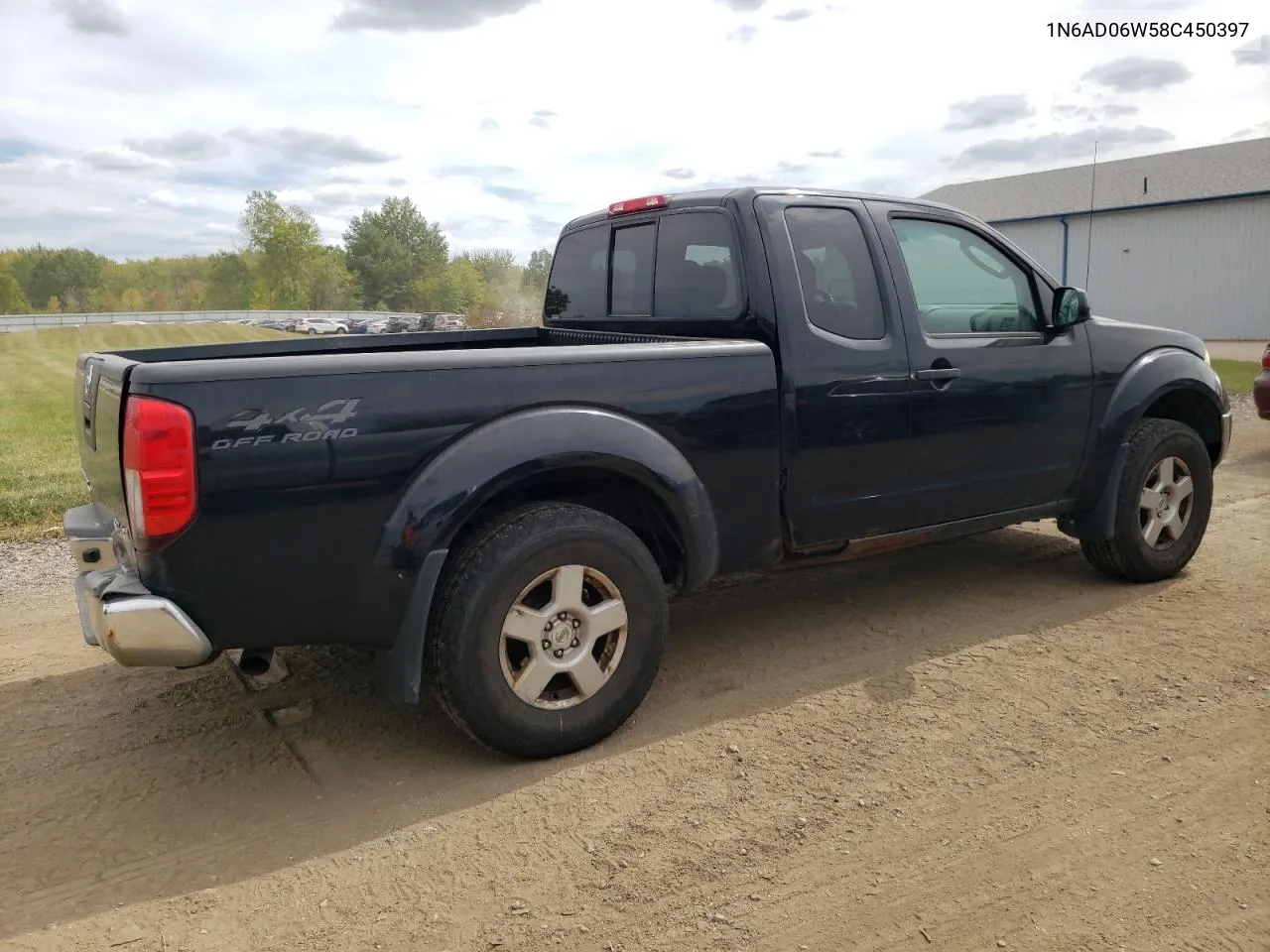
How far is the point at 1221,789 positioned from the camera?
315 centimetres

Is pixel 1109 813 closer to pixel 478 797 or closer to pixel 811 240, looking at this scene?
pixel 478 797

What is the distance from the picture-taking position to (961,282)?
4.62m

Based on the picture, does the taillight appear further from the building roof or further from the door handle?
the building roof

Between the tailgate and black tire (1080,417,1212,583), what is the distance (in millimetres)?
4393

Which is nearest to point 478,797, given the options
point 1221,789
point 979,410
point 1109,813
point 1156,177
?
point 1109,813

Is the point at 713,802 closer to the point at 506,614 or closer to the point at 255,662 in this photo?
the point at 506,614

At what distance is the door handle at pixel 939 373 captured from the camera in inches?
168

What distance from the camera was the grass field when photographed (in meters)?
7.20

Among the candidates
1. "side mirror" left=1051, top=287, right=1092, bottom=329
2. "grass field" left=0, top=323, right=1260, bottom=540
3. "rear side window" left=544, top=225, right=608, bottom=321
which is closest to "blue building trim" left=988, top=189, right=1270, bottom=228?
"grass field" left=0, top=323, right=1260, bottom=540

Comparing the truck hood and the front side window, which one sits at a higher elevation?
the front side window

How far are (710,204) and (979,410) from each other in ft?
4.88

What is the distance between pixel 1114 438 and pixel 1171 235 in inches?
1083

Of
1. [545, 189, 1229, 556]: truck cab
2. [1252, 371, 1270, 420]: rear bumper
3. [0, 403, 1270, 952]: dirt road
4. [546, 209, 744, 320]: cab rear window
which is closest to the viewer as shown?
[0, 403, 1270, 952]: dirt road

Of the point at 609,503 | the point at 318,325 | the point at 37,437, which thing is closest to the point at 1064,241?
the point at 37,437
